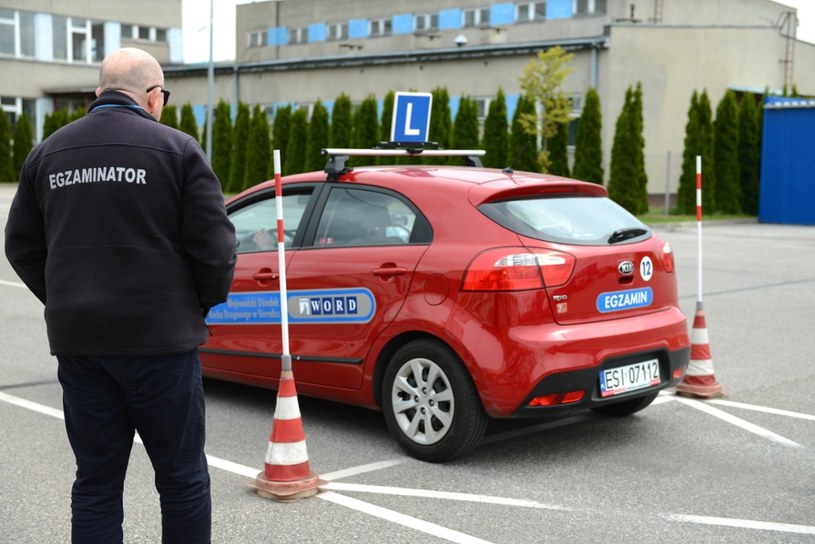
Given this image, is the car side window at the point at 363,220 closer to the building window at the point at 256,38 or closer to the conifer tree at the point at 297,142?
the conifer tree at the point at 297,142

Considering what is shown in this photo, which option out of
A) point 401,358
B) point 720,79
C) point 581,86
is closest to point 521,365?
point 401,358

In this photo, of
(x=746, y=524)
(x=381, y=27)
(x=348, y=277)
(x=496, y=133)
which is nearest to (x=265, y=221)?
(x=348, y=277)

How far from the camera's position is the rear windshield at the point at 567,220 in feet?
19.1

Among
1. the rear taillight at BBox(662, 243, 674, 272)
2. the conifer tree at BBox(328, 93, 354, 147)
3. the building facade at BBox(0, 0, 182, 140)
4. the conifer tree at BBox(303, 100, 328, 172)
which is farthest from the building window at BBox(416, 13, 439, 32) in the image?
the rear taillight at BBox(662, 243, 674, 272)

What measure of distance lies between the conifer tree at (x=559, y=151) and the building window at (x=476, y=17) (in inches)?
924

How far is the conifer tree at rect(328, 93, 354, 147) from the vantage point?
118ft

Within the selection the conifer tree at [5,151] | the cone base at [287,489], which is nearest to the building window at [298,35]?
the conifer tree at [5,151]

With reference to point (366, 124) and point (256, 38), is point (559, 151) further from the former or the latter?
point (256, 38)

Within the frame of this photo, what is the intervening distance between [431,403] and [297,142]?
1253 inches

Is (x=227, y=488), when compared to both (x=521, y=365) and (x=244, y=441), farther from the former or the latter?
(x=521, y=365)

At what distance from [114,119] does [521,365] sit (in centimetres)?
272

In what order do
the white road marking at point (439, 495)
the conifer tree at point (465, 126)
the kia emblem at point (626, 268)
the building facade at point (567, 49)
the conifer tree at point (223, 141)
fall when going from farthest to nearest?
the conifer tree at point (223, 141) → the conifer tree at point (465, 126) → the building facade at point (567, 49) → the kia emblem at point (626, 268) → the white road marking at point (439, 495)

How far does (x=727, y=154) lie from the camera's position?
3117cm

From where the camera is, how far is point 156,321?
3.41 m
